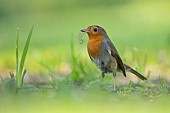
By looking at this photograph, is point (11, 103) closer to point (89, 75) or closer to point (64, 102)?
point (64, 102)

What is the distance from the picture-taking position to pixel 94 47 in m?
6.63

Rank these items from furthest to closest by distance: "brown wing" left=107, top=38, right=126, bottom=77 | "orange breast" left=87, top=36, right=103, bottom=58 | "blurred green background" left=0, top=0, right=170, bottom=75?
"blurred green background" left=0, top=0, right=170, bottom=75 < "brown wing" left=107, top=38, right=126, bottom=77 < "orange breast" left=87, top=36, right=103, bottom=58

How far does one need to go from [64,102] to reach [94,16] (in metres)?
11.9

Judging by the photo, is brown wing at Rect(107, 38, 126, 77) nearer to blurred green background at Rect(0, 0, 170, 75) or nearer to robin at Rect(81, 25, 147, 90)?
robin at Rect(81, 25, 147, 90)

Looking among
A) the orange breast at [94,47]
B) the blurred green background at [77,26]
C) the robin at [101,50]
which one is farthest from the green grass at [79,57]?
the orange breast at [94,47]

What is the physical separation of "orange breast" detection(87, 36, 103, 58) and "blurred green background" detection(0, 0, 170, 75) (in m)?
0.71

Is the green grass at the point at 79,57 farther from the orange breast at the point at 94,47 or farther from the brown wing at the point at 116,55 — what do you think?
the orange breast at the point at 94,47

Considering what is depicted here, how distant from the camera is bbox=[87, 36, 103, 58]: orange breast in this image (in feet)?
21.8

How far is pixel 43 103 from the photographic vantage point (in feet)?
15.4

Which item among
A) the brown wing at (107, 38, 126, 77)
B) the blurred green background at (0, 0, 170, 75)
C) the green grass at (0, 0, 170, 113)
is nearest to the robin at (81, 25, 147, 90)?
the brown wing at (107, 38, 126, 77)

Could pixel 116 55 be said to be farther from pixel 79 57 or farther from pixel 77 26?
pixel 77 26

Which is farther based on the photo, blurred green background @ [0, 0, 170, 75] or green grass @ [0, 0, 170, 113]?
blurred green background @ [0, 0, 170, 75]

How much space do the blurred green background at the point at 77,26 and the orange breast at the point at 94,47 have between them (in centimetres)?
71

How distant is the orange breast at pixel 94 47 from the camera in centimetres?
664
